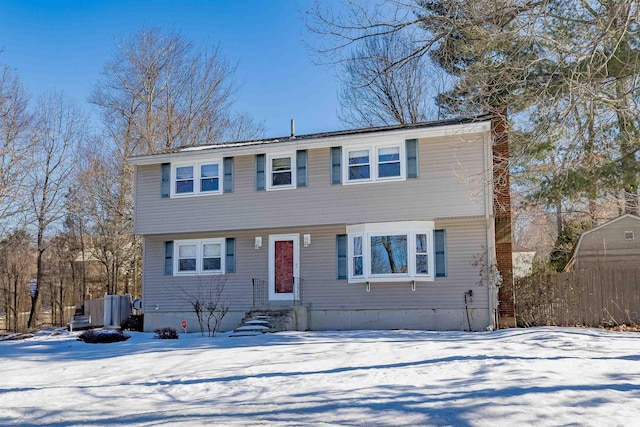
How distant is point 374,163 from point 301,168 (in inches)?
83.3

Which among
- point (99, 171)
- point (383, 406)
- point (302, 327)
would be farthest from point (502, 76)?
point (99, 171)

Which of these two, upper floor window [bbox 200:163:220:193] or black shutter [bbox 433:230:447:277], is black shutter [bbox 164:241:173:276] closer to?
upper floor window [bbox 200:163:220:193]

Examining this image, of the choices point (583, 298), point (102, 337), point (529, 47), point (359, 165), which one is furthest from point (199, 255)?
point (529, 47)

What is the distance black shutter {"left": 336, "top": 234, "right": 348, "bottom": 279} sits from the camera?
54.0 ft

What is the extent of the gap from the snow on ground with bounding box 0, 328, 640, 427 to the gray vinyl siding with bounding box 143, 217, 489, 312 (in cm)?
445

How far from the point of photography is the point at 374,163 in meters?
16.1

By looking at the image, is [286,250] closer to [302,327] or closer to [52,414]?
[302,327]

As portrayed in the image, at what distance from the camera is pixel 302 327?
16.1m

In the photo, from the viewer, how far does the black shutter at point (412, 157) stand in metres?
15.7

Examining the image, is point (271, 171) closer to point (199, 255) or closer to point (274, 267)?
point (274, 267)

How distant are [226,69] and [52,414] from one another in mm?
26323

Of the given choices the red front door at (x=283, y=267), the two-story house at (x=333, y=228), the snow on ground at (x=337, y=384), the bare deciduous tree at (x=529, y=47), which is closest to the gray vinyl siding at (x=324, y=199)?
the two-story house at (x=333, y=228)

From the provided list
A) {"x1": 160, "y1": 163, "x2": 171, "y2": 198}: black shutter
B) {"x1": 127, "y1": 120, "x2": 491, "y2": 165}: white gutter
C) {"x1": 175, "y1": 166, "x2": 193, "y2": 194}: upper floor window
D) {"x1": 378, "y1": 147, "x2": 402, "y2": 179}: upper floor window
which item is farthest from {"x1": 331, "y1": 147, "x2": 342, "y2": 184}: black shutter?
{"x1": 160, "y1": 163, "x2": 171, "y2": 198}: black shutter

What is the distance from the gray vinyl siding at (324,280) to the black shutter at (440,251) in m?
0.14
